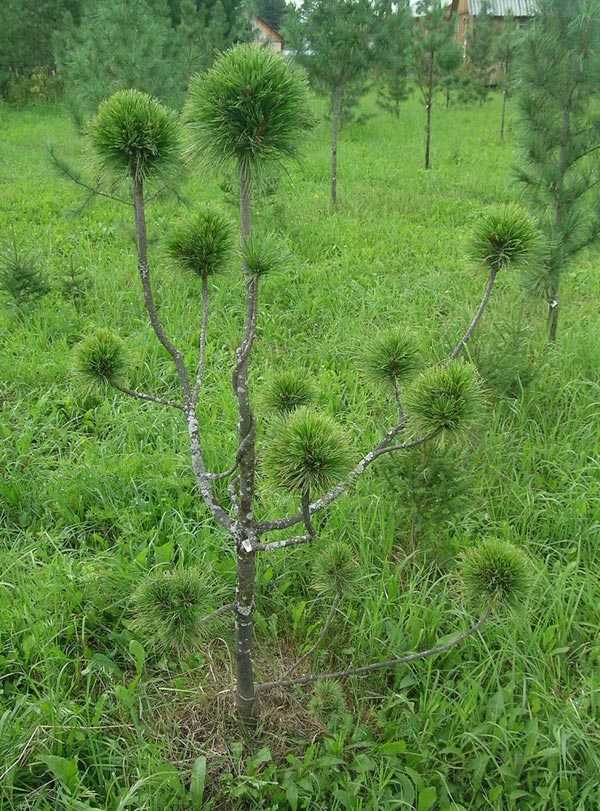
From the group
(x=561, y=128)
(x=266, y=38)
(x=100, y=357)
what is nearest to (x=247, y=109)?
(x=100, y=357)

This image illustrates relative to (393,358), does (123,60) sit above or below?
above

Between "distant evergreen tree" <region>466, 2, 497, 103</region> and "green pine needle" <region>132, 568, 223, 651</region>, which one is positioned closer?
"green pine needle" <region>132, 568, 223, 651</region>

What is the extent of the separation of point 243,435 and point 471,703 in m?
1.29

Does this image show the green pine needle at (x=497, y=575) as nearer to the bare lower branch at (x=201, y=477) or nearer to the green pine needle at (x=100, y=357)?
the bare lower branch at (x=201, y=477)

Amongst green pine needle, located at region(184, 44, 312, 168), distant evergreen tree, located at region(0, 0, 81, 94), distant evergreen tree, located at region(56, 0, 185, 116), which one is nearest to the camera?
green pine needle, located at region(184, 44, 312, 168)

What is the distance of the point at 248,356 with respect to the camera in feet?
5.22

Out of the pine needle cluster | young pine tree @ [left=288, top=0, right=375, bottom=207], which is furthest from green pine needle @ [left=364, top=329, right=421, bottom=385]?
young pine tree @ [left=288, top=0, right=375, bottom=207]

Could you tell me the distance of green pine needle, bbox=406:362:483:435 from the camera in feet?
5.16

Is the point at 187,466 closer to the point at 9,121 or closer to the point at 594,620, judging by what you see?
the point at 594,620

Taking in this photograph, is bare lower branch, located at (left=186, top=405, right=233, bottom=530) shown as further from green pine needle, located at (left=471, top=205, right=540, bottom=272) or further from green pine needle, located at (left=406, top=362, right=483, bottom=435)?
green pine needle, located at (left=471, top=205, right=540, bottom=272)

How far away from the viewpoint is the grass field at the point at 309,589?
2.03m

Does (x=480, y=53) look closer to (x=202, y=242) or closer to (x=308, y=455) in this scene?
(x=202, y=242)

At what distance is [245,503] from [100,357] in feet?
1.95

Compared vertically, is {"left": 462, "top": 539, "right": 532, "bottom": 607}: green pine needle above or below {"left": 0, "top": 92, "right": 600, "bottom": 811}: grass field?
above
